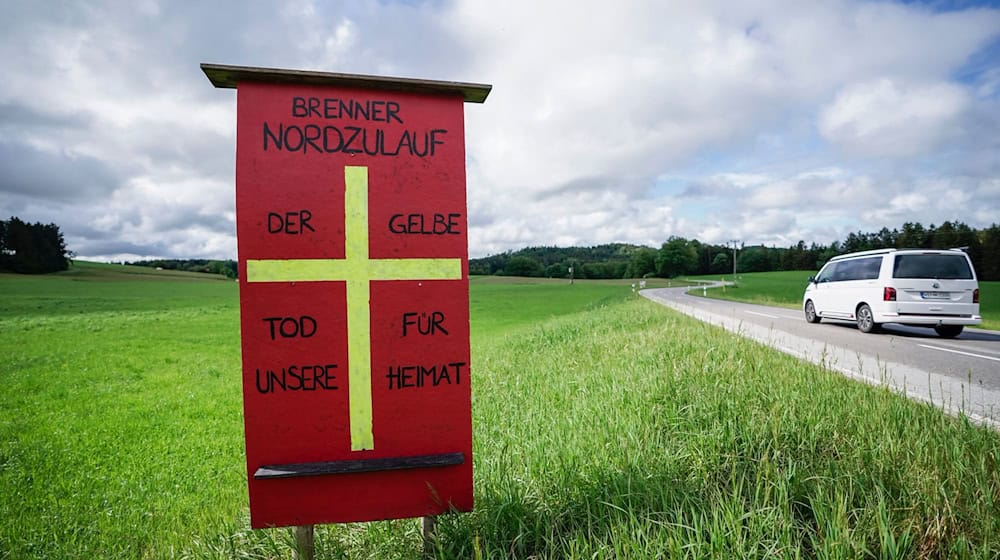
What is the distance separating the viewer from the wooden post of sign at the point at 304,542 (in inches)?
81.7

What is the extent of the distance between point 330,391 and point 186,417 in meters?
5.63

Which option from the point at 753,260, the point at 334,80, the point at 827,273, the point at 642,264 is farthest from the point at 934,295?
the point at 642,264

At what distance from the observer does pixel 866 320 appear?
11.3 m

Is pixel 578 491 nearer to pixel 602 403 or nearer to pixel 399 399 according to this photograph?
pixel 399 399

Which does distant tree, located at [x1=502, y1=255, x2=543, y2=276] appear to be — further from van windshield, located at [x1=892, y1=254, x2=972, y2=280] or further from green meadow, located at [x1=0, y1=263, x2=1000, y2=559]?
green meadow, located at [x1=0, y1=263, x2=1000, y2=559]

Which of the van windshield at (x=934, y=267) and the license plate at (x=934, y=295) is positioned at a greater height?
the van windshield at (x=934, y=267)

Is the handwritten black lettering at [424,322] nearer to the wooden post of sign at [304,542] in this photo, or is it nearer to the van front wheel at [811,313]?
the wooden post of sign at [304,542]

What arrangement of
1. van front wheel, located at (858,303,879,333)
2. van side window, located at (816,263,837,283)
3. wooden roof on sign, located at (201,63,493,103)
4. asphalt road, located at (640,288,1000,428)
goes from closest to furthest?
wooden roof on sign, located at (201,63,493,103) → asphalt road, located at (640,288,1000,428) → van front wheel, located at (858,303,879,333) → van side window, located at (816,263,837,283)

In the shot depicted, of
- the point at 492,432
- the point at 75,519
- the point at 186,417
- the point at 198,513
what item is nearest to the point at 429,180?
the point at 492,432

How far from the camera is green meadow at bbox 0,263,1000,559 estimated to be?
6.73 ft

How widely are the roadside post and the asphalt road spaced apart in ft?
11.8

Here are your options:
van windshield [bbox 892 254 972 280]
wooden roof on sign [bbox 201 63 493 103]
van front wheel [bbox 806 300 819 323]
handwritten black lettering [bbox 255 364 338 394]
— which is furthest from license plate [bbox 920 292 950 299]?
handwritten black lettering [bbox 255 364 338 394]

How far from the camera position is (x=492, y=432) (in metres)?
4.01

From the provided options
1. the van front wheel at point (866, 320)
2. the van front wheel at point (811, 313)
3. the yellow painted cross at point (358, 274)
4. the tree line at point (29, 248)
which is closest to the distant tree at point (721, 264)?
the van front wheel at point (811, 313)
